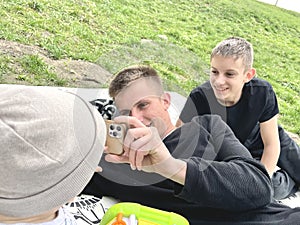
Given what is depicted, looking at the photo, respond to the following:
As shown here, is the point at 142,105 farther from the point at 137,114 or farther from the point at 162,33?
the point at 162,33

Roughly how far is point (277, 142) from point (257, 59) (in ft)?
10.9

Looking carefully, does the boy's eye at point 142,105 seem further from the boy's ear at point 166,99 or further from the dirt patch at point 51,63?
the dirt patch at point 51,63

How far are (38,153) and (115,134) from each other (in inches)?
10.7

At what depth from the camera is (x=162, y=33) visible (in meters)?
4.82

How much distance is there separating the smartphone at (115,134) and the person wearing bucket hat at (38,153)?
0.17m

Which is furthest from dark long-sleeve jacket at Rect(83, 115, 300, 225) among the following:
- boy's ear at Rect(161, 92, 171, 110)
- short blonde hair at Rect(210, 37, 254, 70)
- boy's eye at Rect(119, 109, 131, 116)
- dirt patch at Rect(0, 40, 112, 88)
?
dirt patch at Rect(0, 40, 112, 88)

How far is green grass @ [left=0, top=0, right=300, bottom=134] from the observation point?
55.7 inches

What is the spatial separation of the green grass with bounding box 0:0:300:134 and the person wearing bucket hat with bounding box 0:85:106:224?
18.7 inches

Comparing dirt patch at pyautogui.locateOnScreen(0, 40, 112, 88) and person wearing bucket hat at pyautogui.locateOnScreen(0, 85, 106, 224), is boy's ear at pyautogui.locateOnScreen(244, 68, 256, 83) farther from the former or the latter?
person wearing bucket hat at pyautogui.locateOnScreen(0, 85, 106, 224)

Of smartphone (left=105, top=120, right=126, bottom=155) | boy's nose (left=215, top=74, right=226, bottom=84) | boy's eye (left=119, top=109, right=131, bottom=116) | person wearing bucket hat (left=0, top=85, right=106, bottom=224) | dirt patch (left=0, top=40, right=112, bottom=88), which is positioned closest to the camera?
person wearing bucket hat (left=0, top=85, right=106, bottom=224)

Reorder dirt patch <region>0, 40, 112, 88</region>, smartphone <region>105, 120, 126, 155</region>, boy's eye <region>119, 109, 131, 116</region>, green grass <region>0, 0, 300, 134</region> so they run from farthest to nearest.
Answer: dirt patch <region>0, 40, 112, 88</region>
green grass <region>0, 0, 300, 134</region>
boy's eye <region>119, 109, 131, 116</region>
smartphone <region>105, 120, 126, 155</region>

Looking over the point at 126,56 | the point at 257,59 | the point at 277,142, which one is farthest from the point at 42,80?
the point at 257,59

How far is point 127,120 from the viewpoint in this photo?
1.09 metres

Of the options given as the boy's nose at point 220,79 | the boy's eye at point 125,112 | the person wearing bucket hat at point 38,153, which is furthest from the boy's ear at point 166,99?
the boy's nose at point 220,79
